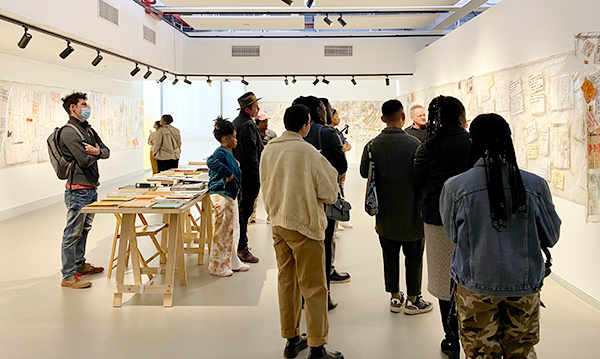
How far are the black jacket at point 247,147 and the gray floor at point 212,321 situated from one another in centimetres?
97

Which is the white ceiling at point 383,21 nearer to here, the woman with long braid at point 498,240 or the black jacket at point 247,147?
the black jacket at point 247,147

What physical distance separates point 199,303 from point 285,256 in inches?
59.6

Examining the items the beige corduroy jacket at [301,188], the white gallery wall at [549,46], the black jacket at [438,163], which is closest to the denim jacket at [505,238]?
the black jacket at [438,163]

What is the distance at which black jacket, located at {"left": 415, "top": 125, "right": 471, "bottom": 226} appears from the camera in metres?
2.97

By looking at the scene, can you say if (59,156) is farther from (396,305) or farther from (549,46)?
(549,46)

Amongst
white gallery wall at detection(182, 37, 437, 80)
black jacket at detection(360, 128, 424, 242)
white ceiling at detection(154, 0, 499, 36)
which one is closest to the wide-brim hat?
black jacket at detection(360, 128, 424, 242)

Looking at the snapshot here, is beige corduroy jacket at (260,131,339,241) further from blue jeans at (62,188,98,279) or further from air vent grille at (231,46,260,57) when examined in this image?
air vent grille at (231,46,260,57)

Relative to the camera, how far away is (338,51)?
1168 centimetres

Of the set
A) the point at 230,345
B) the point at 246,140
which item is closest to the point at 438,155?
the point at 230,345

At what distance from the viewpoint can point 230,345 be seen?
342 centimetres

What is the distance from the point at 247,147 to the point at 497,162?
11.6ft

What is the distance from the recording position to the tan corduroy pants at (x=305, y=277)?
9.72 ft

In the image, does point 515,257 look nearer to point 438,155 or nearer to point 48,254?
point 438,155

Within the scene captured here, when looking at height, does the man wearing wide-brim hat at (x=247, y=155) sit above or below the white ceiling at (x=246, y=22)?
below
